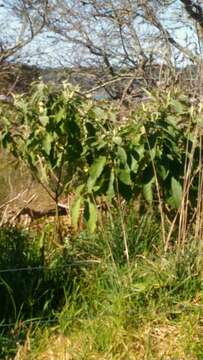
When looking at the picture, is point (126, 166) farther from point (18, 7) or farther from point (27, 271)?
point (18, 7)

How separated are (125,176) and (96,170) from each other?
6.6 inches

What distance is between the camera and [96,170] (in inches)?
185

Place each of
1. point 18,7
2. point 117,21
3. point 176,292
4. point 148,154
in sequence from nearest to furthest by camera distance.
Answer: point 176,292
point 148,154
point 117,21
point 18,7

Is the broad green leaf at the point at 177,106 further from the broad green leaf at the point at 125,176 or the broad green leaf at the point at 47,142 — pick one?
the broad green leaf at the point at 47,142

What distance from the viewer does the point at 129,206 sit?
497 cm

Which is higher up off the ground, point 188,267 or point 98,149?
point 98,149

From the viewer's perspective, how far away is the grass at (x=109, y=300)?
413 cm

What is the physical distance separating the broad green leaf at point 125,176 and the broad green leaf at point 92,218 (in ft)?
0.87

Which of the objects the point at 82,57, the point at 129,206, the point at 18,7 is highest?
the point at 18,7

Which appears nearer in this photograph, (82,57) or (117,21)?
(117,21)

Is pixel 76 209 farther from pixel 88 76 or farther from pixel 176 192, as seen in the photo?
pixel 88 76

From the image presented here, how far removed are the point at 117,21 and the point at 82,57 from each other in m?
0.87

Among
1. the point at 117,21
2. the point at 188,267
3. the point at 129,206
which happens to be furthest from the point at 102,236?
the point at 117,21

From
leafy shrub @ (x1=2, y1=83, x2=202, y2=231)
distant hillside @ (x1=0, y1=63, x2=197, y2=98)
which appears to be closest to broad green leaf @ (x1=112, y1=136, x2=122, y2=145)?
leafy shrub @ (x1=2, y1=83, x2=202, y2=231)
